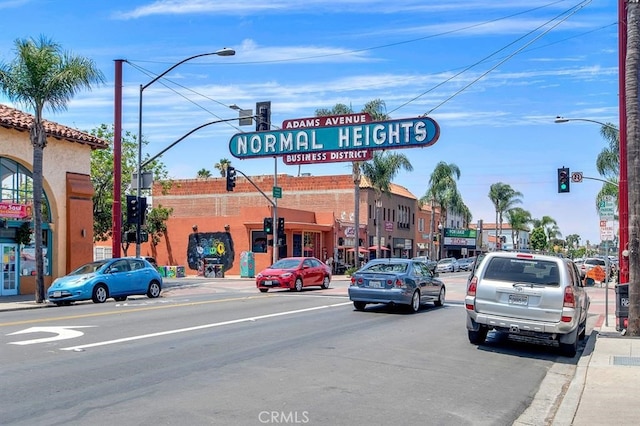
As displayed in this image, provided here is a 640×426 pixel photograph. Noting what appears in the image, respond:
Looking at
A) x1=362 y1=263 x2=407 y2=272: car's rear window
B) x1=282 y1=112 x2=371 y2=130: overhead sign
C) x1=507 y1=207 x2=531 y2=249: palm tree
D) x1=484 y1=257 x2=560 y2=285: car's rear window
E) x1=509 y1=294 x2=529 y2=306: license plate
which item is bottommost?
x1=509 y1=294 x2=529 y2=306: license plate

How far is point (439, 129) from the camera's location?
20562 mm

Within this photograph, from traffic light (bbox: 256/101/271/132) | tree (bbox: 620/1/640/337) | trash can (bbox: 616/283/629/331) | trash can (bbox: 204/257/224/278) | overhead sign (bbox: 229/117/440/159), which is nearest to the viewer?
tree (bbox: 620/1/640/337)

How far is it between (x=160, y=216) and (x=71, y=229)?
2001 centimetres

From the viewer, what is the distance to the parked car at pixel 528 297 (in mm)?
10984

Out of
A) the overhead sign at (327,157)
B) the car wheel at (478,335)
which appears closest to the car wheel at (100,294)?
the overhead sign at (327,157)

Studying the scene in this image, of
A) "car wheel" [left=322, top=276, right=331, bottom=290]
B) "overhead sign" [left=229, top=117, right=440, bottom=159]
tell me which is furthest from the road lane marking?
"car wheel" [left=322, top=276, right=331, bottom=290]

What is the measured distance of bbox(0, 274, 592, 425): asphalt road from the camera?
6844 millimetres

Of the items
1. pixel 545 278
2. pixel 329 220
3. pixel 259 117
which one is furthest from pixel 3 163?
pixel 329 220

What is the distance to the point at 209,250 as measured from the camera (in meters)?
50.7

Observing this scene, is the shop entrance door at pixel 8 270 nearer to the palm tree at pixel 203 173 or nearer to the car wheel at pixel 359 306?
the car wheel at pixel 359 306

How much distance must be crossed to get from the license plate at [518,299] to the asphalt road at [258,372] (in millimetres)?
944

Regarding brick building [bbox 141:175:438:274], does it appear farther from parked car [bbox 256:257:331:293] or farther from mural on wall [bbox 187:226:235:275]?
parked car [bbox 256:257:331:293]
